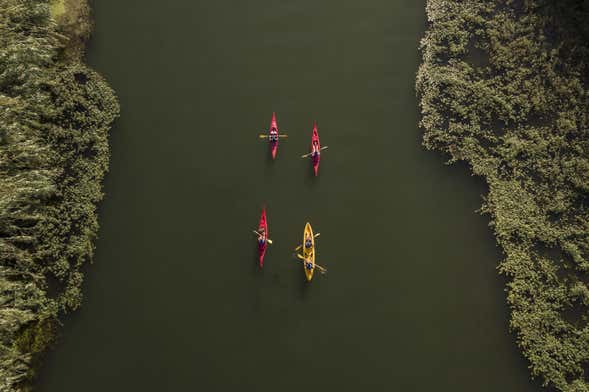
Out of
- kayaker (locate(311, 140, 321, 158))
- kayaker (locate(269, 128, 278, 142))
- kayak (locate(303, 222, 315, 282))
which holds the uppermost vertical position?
kayaker (locate(269, 128, 278, 142))

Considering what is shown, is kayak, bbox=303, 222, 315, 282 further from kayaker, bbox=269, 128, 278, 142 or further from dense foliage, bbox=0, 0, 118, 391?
dense foliage, bbox=0, 0, 118, 391

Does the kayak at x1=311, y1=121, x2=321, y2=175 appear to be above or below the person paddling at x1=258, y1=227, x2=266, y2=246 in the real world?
above

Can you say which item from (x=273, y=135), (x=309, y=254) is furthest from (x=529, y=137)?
(x=273, y=135)

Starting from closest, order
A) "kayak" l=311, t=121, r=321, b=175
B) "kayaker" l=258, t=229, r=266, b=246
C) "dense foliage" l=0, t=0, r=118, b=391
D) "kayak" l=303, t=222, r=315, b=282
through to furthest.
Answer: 1. "dense foliage" l=0, t=0, r=118, b=391
2. "kayak" l=303, t=222, r=315, b=282
3. "kayaker" l=258, t=229, r=266, b=246
4. "kayak" l=311, t=121, r=321, b=175

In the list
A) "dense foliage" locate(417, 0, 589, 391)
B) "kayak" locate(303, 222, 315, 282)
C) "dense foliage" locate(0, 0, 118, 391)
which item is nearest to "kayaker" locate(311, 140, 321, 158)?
"kayak" locate(303, 222, 315, 282)

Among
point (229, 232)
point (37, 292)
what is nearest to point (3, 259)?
point (37, 292)

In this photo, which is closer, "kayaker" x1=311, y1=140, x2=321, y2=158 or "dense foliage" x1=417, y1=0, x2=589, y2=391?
"dense foliage" x1=417, y1=0, x2=589, y2=391

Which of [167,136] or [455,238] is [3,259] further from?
[455,238]

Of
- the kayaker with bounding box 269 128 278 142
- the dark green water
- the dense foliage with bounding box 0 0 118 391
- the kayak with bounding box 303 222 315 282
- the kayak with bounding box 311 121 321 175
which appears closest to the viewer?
the dense foliage with bounding box 0 0 118 391
